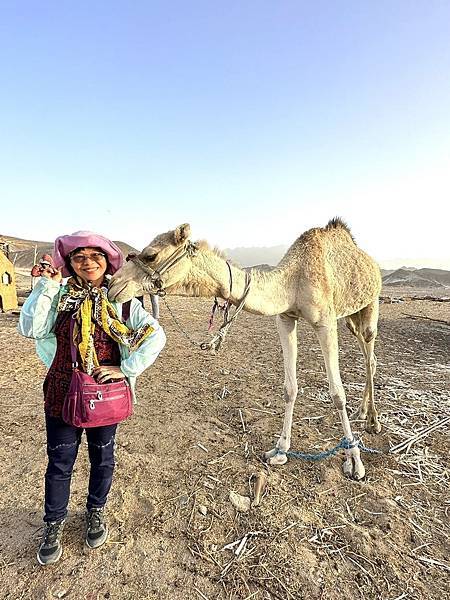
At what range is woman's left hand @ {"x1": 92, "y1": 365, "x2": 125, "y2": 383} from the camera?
233 cm

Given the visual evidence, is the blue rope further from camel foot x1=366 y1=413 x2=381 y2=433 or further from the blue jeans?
the blue jeans

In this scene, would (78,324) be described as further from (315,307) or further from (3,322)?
(3,322)

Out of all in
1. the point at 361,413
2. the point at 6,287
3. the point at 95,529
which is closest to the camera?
the point at 95,529

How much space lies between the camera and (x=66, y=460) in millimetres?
2492

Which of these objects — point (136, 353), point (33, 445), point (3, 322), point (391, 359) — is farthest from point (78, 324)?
point (3, 322)

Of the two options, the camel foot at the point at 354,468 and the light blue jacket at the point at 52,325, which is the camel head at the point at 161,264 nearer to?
the light blue jacket at the point at 52,325

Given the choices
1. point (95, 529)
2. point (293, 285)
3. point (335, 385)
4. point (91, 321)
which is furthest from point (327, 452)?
point (91, 321)

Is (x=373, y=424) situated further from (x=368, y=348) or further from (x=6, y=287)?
(x=6, y=287)

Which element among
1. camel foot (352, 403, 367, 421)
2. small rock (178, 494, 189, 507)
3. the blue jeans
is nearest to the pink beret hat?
the blue jeans

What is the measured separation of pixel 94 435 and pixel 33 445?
220 centimetres

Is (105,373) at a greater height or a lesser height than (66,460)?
greater

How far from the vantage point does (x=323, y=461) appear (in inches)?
158

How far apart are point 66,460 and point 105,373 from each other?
0.75 m

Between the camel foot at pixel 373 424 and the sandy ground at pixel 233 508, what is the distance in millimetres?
112
